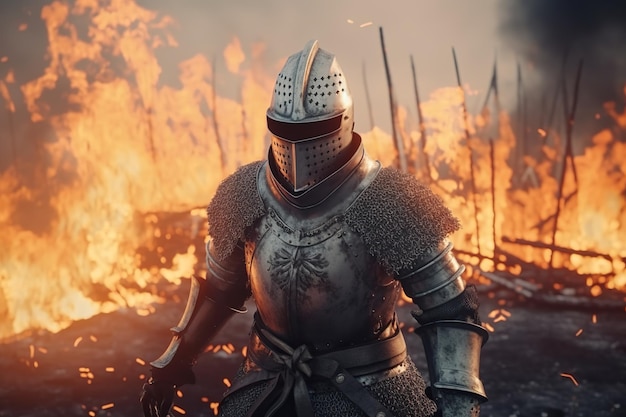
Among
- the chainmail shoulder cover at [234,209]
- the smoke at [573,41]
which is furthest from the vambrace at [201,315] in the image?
the smoke at [573,41]

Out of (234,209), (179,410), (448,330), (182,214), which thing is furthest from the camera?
(182,214)

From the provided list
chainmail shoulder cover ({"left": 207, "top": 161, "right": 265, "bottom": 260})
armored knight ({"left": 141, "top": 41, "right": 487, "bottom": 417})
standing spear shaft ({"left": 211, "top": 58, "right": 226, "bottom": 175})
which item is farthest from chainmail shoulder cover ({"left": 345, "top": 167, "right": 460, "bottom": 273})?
standing spear shaft ({"left": 211, "top": 58, "right": 226, "bottom": 175})

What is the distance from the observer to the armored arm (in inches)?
109

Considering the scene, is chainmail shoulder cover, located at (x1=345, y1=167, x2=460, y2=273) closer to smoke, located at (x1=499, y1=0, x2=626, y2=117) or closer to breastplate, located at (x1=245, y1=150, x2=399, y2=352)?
breastplate, located at (x1=245, y1=150, x2=399, y2=352)

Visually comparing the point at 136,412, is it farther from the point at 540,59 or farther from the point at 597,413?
the point at 540,59

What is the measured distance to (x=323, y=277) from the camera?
9.69 feet

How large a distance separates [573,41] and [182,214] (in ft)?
30.9

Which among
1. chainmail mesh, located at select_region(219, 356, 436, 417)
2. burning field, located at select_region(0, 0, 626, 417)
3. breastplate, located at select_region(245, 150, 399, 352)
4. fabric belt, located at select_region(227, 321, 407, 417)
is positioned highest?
breastplate, located at select_region(245, 150, 399, 352)

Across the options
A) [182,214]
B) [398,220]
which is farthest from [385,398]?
[182,214]

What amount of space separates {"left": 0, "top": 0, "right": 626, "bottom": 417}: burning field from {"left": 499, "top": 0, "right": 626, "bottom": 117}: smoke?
0.25 metres

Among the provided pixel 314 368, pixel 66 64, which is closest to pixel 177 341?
pixel 314 368

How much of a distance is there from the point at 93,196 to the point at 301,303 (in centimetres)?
936

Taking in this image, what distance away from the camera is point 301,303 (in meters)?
3.02

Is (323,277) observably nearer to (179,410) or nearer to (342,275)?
(342,275)
